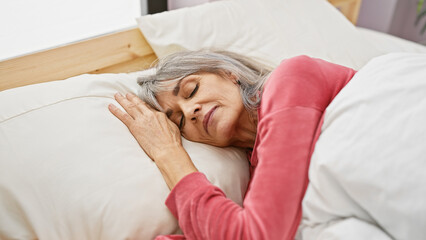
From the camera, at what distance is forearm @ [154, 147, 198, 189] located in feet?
2.82

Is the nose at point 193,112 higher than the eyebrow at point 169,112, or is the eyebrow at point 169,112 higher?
the nose at point 193,112

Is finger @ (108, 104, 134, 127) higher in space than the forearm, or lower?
higher

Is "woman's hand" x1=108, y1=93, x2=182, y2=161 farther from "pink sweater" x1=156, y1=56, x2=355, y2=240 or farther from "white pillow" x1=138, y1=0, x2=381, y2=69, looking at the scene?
"white pillow" x1=138, y1=0, x2=381, y2=69

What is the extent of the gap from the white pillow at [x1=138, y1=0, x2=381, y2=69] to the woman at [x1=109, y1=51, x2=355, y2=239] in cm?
23

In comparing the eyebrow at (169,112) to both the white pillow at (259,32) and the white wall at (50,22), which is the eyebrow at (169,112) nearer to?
the white pillow at (259,32)

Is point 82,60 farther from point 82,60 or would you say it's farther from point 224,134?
point 224,134

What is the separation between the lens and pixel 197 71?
1.07m

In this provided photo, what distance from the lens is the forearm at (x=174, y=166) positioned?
86cm

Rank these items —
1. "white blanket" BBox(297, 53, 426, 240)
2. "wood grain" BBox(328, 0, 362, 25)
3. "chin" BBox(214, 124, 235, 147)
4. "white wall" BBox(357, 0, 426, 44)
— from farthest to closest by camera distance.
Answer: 1. "white wall" BBox(357, 0, 426, 44)
2. "wood grain" BBox(328, 0, 362, 25)
3. "chin" BBox(214, 124, 235, 147)
4. "white blanket" BBox(297, 53, 426, 240)

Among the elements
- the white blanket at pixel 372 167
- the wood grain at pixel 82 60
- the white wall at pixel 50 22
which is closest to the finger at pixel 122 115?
the wood grain at pixel 82 60

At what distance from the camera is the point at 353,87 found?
2.95 ft

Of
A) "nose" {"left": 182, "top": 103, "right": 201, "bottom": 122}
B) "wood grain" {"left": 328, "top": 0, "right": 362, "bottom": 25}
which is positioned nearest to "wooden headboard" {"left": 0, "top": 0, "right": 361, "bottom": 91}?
"nose" {"left": 182, "top": 103, "right": 201, "bottom": 122}

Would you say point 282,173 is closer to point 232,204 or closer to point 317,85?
point 232,204

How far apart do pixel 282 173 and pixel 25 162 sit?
0.56 meters
